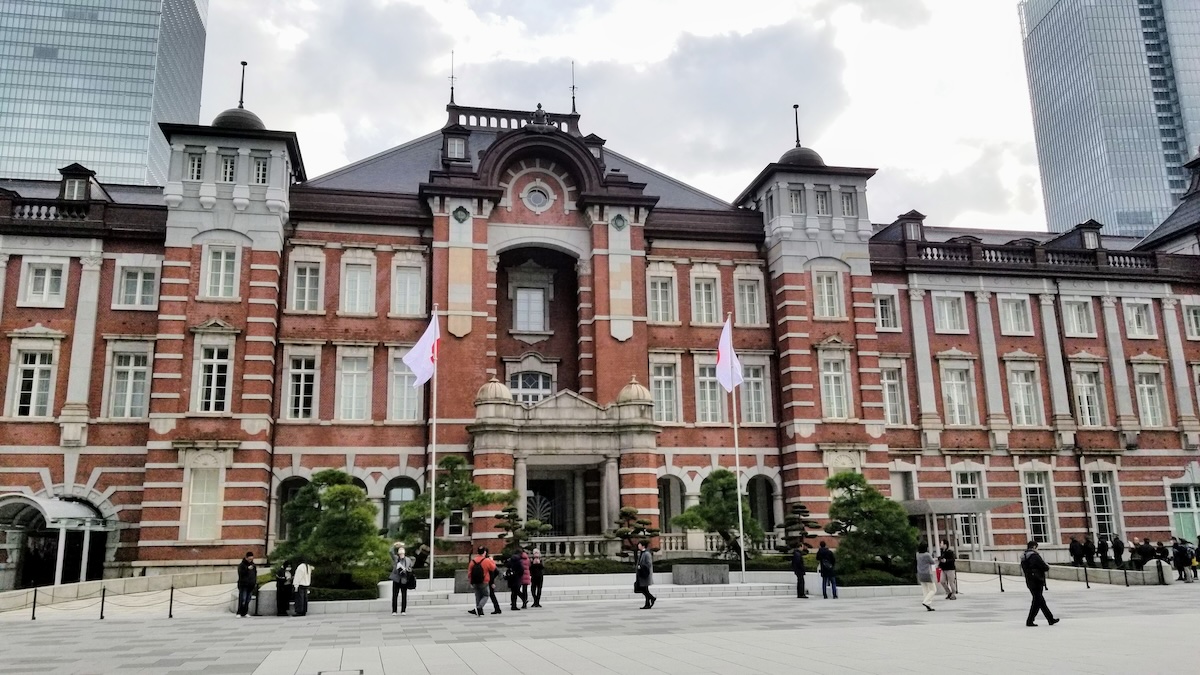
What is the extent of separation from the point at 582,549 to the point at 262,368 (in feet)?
38.2

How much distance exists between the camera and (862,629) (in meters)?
15.2

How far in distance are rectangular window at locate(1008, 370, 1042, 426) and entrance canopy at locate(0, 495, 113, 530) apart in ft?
106

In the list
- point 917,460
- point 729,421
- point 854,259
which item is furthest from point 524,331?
point 917,460

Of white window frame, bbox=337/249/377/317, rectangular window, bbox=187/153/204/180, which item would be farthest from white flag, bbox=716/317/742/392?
rectangular window, bbox=187/153/204/180

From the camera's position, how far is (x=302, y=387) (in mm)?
30781

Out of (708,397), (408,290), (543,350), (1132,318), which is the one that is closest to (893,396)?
(708,397)

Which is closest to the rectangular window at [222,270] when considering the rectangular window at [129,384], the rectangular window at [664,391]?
the rectangular window at [129,384]

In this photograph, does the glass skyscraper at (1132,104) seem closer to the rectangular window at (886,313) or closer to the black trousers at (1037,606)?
the rectangular window at (886,313)

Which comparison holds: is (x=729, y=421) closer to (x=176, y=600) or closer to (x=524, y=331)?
(x=524, y=331)

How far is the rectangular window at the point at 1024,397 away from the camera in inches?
1422

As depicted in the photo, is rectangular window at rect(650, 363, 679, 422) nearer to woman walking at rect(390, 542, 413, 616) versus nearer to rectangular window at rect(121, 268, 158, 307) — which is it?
woman walking at rect(390, 542, 413, 616)

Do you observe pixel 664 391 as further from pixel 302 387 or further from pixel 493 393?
pixel 302 387

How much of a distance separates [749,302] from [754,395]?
3.52 m

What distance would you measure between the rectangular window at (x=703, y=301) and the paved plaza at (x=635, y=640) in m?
14.1
